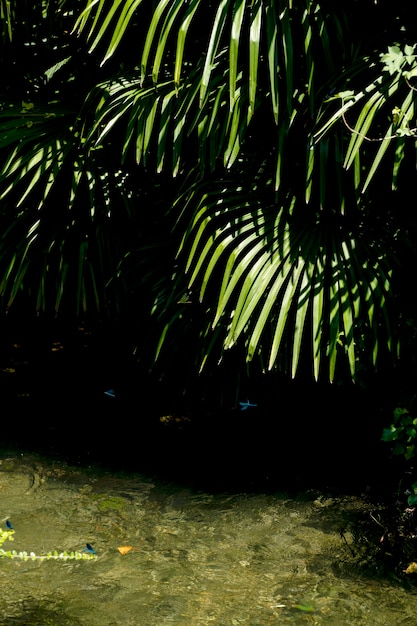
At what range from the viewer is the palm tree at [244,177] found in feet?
8.38

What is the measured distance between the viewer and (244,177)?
9.46ft

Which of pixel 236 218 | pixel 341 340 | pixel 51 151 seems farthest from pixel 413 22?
pixel 51 151

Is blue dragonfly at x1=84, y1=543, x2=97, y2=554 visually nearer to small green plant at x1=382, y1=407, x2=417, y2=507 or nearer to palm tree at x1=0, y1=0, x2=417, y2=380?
palm tree at x1=0, y1=0, x2=417, y2=380

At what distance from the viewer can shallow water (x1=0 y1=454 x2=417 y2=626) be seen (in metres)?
2.29

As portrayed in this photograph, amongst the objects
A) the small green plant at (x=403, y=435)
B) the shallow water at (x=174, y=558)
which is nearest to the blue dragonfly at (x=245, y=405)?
the shallow water at (x=174, y=558)

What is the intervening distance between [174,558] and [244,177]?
1.30 m

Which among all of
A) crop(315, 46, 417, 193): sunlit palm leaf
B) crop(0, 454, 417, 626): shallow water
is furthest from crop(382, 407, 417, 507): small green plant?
crop(315, 46, 417, 193): sunlit palm leaf

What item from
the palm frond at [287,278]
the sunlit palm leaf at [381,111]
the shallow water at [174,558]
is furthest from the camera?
the palm frond at [287,278]

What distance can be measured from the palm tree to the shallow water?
0.53 metres

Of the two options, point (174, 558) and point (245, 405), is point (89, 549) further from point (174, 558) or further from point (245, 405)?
point (245, 405)

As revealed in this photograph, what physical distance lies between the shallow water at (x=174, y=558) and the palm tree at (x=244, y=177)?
1.75ft

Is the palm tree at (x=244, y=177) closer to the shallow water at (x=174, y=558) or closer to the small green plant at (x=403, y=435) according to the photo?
the small green plant at (x=403, y=435)

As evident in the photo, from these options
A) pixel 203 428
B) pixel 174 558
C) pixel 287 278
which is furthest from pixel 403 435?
pixel 203 428

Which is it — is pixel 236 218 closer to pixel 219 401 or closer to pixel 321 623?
pixel 219 401
